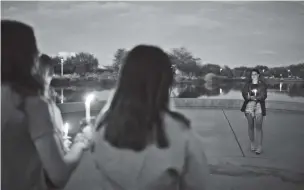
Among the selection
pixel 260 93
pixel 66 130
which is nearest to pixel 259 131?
pixel 260 93

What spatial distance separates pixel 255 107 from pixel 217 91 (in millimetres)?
215

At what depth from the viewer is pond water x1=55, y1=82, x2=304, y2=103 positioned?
64.2 inches

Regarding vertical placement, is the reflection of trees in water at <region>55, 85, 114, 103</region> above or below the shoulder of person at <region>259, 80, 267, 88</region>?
below

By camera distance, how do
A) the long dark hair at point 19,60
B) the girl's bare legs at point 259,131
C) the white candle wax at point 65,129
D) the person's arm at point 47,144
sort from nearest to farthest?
the person's arm at point 47,144 < the long dark hair at point 19,60 < the white candle wax at point 65,129 < the girl's bare legs at point 259,131

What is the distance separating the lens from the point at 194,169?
141 centimetres

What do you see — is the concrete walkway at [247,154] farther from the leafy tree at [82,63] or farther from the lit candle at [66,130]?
the leafy tree at [82,63]

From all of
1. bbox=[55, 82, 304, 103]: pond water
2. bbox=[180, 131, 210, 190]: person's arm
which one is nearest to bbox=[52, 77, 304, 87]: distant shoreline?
bbox=[55, 82, 304, 103]: pond water

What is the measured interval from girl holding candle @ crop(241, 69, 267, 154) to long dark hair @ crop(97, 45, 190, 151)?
476 mm

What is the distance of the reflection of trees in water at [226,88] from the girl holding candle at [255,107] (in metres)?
0.04

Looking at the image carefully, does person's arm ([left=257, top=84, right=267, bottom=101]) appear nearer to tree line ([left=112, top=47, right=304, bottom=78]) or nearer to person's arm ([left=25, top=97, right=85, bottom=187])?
tree line ([left=112, top=47, right=304, bottom=78])

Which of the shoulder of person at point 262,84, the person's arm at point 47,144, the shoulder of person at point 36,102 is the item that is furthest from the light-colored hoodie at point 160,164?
the shoulder of person at point 262,84

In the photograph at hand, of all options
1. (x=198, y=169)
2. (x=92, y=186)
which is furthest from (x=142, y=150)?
(x=92, y=186)

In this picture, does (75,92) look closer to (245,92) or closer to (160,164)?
(160,164)

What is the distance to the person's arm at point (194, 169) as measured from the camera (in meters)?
1.41
